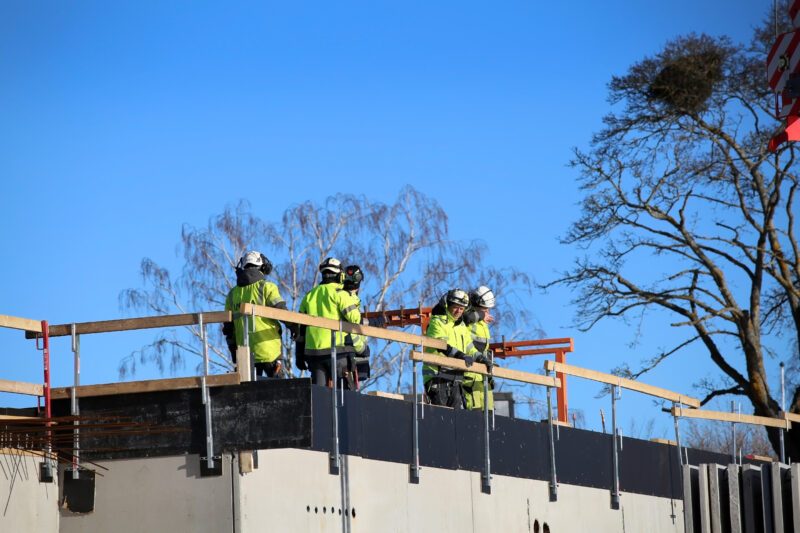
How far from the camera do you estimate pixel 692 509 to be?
18.1m

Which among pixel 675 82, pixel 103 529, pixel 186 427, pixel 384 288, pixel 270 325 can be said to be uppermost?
pixel 675 82

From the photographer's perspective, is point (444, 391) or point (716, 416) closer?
point (444, 391)

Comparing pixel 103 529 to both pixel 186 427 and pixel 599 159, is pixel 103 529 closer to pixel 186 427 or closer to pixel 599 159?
pixel 186 427

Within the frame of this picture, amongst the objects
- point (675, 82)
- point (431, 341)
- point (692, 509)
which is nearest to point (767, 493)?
point (692, 509)

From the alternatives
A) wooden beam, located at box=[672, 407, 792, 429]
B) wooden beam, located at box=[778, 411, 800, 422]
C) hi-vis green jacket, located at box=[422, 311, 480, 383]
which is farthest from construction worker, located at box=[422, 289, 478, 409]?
wooden beam, located at box=[778, 411, 800, 422]

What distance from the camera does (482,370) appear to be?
18.1m

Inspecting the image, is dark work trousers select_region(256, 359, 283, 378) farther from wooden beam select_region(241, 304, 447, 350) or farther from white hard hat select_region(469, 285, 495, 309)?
white hard hat select_region(469, 285, 495, 309)

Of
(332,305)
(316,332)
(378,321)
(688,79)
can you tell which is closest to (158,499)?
(316,332)

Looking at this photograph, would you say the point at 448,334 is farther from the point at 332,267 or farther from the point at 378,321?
the point at 378,321

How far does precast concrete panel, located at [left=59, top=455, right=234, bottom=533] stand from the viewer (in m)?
14.8

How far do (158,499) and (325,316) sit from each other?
2.91m

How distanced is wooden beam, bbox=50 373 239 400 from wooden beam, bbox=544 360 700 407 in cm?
491

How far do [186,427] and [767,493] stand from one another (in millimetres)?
6631

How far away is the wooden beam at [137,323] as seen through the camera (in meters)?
14.9
